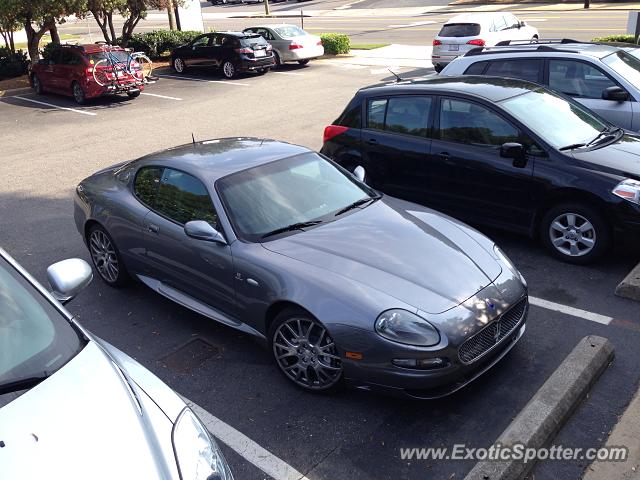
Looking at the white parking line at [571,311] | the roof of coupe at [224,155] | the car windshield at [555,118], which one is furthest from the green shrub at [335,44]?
the white parking line at [571,311]

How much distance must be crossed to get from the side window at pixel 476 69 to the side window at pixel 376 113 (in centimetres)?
239

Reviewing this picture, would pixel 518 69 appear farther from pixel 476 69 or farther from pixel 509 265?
pixel 509 265

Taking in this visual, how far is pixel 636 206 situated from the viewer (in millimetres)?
6055

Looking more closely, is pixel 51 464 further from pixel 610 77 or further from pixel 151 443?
pixel 610 77

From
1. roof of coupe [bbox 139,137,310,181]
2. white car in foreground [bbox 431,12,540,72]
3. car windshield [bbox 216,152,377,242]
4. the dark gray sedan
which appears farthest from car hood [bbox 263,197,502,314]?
white car in foreground [bbox 431,12,540,72]

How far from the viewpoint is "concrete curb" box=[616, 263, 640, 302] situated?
5727 mm

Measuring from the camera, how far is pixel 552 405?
4.15 m

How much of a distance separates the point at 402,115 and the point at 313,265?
3515 mm

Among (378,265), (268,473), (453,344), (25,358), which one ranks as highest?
(25,358)

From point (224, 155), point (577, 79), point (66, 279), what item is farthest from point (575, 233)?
point (66, 279)

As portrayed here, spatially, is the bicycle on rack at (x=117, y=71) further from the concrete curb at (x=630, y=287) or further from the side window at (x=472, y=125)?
the concrete curb at (x=630, y=287)

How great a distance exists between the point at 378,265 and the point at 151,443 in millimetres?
2306

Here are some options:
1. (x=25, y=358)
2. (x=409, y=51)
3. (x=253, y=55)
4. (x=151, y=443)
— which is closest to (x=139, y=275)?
(x=25, y=358)

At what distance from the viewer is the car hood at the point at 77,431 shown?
2.55 metres
